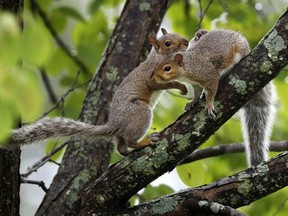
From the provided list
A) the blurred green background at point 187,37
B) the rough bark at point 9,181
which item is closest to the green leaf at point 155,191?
the blurred green background at point 187,37

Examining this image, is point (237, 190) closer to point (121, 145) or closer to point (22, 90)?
point (121, 145)

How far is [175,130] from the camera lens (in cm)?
332

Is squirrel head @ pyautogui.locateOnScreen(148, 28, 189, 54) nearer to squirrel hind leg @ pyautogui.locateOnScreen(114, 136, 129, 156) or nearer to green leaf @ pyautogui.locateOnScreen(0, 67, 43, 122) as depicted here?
squirrel hind leg @ pyautogui.locateOnScreen(114, 136, 129, 156)

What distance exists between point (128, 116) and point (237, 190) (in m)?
1.23

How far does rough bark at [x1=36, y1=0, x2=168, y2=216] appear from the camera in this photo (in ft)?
13.8

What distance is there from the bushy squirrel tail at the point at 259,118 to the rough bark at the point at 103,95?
0.97 metres

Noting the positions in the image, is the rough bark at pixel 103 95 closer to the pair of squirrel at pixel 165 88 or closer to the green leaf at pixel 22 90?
the pair of squirrel at pixel 165 88

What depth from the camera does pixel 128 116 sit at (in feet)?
13.9

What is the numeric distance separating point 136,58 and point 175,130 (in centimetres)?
157

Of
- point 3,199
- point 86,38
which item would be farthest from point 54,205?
point 86,38

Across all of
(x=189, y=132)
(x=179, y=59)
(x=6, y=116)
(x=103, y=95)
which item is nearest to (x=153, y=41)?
(x=179, y=59)

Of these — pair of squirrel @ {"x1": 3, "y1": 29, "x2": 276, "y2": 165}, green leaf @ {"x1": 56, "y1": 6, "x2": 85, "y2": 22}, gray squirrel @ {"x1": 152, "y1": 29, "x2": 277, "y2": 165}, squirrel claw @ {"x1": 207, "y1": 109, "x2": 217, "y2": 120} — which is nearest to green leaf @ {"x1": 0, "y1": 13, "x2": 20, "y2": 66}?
squirrel claw @ {"x1": 207, "y1": 109, "x2": 217, "y2": 120}

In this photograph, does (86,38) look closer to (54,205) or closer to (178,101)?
(178,101)

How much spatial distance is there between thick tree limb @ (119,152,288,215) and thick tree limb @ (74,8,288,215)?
156 mm
